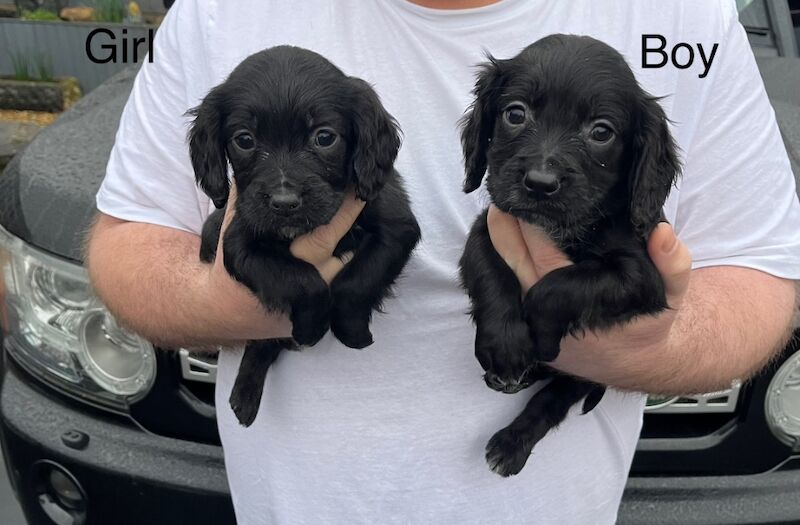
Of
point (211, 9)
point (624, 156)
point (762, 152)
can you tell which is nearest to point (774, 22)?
point (762, 152)

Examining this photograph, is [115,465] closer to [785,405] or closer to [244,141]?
[244,141]

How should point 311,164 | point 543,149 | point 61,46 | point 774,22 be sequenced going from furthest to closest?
1. point 61,46
2. point 774,22
3. point 311,164
4. point 543,149

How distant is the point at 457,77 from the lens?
166 centimetres

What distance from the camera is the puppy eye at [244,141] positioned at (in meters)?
1.62

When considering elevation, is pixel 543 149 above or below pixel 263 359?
above

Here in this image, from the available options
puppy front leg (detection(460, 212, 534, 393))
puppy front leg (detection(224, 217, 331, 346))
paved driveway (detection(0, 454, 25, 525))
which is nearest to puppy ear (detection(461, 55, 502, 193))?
puppy front leg (detection(460, 212, 534, 393))

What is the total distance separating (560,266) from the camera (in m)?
1.57

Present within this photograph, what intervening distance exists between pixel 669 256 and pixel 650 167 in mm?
149

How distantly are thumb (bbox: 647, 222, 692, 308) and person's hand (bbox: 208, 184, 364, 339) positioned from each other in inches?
19.5

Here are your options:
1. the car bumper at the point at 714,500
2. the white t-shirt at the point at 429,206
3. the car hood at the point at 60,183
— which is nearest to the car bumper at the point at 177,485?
the car bumper at the point at 714,500

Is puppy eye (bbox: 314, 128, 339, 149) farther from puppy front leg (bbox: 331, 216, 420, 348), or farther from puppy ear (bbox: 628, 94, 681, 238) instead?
puppy ear (bbox: 628, 94, 681, 238)

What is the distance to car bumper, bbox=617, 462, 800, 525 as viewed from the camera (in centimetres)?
236

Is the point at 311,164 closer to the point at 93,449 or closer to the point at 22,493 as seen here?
the point at 93,449

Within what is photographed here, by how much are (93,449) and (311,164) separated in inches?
50.4
